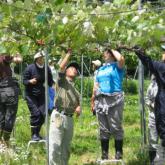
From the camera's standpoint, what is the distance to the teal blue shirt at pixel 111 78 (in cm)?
775

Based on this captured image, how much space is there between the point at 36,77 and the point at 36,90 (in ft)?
0.78

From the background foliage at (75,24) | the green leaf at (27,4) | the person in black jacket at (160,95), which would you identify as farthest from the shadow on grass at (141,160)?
the green leaf at (27,4)

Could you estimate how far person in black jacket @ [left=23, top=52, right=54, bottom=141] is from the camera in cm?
902

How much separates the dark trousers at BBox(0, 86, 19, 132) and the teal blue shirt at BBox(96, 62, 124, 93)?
4.73 ft

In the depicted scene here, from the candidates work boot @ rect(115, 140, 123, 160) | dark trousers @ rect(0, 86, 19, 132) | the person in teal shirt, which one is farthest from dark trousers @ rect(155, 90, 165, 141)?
dark trousers @ rect(0, 86, 19, 132)

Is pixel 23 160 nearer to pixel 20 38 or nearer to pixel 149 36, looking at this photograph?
pixel 20 38

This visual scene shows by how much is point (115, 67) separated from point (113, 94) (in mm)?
363

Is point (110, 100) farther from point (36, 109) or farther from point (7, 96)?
point (36, 109)

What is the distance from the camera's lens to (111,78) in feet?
25.4

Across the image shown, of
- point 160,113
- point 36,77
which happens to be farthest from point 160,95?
point 36,77

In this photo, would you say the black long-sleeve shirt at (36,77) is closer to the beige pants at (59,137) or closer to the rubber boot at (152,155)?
the beige pants at (59,137)

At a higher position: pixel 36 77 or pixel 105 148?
pixel 36 77

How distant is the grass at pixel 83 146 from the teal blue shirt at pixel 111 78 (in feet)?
3.73

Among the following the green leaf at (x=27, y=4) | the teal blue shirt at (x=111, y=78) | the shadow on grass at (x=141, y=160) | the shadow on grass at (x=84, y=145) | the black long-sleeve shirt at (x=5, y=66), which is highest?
the green leaf at (x=27, y=4)
